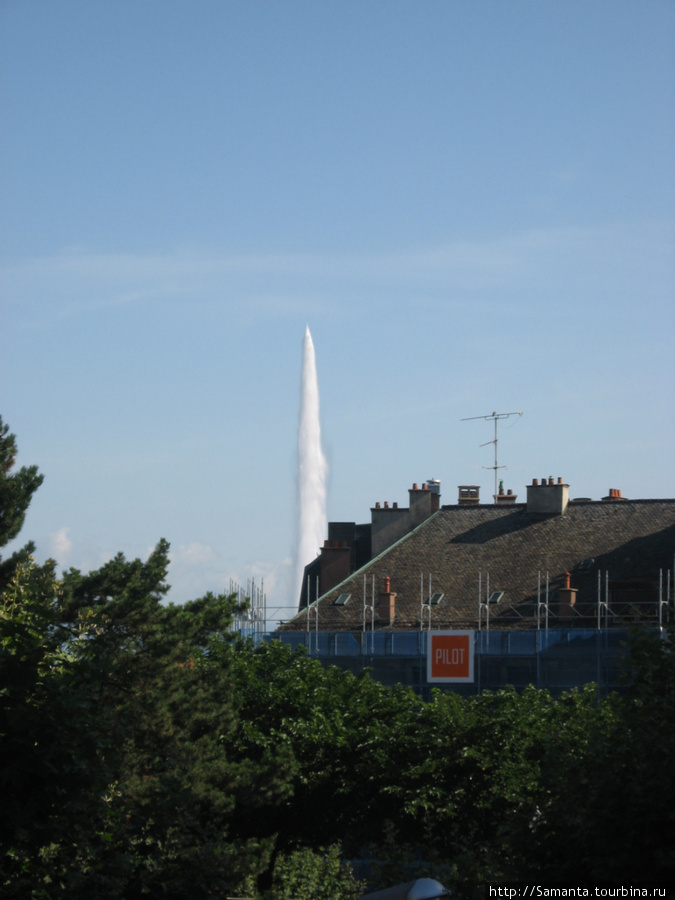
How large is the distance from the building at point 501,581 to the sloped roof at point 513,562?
5 cm

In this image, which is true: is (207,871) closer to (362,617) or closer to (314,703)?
(314,703)

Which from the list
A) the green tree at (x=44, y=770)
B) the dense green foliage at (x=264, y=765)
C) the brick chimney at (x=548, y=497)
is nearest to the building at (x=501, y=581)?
the brick chimney at (x=548, y=497)

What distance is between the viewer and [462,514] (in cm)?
6291

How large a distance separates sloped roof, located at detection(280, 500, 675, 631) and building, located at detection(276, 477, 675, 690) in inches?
2.0

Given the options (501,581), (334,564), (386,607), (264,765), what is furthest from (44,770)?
(334,564)

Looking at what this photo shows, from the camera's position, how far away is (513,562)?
58.2m

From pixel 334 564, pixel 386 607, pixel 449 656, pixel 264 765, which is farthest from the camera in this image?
pixel 334 564

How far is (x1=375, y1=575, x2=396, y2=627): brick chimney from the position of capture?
57.2 m

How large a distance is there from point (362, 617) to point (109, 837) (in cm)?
3913

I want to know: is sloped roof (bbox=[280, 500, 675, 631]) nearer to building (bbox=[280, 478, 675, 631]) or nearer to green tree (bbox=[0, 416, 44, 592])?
building (bbox=[280, 478, 675, 631])

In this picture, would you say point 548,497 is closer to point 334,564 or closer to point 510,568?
point 510,568

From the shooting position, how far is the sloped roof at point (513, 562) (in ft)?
183

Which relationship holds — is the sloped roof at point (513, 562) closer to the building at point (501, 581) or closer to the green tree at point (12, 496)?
the building at point (501, 581)

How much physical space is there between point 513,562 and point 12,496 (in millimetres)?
31039
